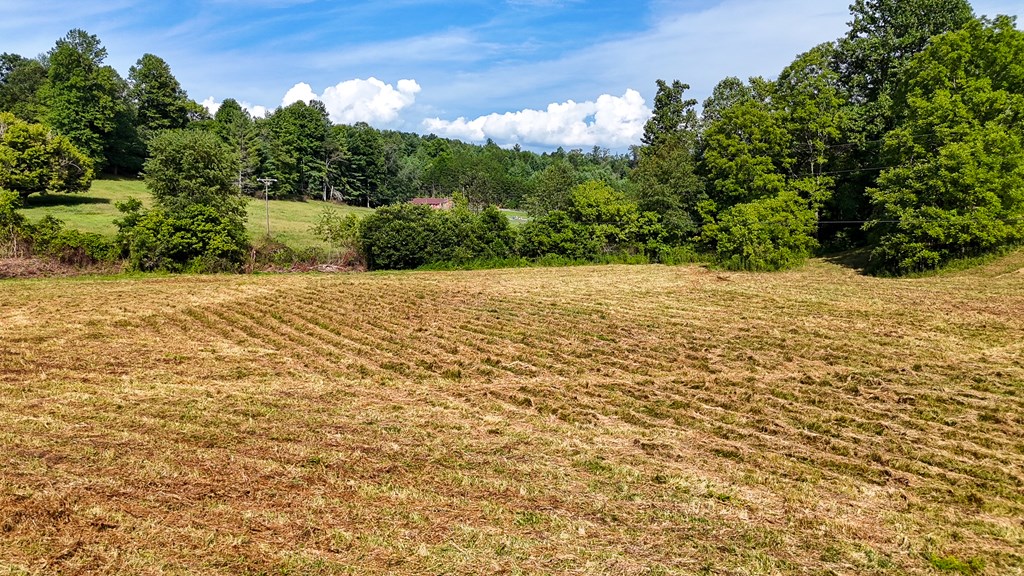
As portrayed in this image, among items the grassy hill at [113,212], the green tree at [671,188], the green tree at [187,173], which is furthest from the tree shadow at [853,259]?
the green tree at [187,173]

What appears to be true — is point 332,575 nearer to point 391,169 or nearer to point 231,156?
point 231,156

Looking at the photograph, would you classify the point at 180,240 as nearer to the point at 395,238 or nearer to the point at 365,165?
the point at 395,238

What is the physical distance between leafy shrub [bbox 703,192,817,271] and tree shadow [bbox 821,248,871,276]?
1.97 meters

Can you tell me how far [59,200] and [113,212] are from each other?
5802mm

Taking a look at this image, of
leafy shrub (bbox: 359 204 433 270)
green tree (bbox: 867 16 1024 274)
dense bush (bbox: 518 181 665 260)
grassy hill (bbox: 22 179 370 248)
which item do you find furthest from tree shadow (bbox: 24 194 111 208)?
green tree (bbox: 867 16 1024 274)

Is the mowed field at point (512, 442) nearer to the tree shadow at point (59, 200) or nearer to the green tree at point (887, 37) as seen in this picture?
the green tree at point (887, 37)

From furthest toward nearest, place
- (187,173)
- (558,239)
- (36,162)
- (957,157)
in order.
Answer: (36,162), (558,239), (187,173), (957,157)

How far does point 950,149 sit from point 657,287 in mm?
13714

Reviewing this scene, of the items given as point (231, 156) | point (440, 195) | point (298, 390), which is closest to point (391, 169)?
point (440, 195)

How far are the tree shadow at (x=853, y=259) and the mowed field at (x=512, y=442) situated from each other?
1230 cm

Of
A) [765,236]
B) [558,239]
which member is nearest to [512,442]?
[765,236]

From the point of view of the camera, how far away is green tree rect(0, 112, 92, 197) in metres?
39.8

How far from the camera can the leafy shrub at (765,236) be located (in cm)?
3019

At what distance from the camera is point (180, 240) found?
93.7 feet
